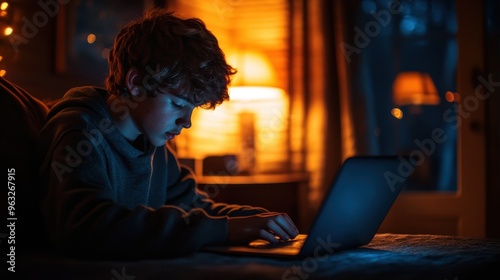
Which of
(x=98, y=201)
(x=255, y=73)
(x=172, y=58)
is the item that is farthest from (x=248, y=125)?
(x=98, y=201)

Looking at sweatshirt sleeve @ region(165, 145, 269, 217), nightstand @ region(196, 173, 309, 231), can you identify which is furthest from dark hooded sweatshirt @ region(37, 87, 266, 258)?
nightstand @ region(196, 173, 309, 231)

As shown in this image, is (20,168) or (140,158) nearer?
(20,168)

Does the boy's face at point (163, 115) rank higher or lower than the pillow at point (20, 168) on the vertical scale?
higher

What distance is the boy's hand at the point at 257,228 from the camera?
1119 mm

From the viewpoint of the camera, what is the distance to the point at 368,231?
1.19 metres

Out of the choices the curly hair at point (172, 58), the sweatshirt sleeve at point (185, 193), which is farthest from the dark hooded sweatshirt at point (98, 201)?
the sweatshirt sleeve at point (185, 193)

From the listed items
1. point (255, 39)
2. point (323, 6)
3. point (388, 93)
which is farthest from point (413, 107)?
point (255, 39)

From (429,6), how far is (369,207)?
8.95ft

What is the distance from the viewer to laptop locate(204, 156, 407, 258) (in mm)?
993

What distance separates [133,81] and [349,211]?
602 millimetres

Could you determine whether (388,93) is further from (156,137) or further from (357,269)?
(357,269)

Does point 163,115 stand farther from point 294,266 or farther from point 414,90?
point 414,90

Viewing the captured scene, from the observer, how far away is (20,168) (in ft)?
3.91

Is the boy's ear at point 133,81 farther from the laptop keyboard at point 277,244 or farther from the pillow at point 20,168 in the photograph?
the laptop keyboard at point 277,244
